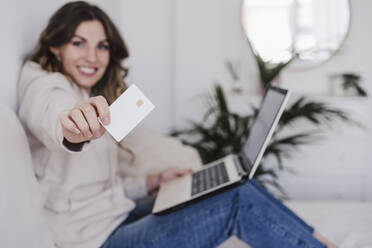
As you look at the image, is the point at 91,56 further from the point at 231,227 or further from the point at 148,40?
the point at 148,40

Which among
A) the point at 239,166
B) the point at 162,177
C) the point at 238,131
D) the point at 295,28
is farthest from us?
the point at 295,28

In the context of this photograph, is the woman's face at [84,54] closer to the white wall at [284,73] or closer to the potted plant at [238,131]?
the potted plant at [238,131]

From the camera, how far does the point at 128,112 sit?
0.61 meters

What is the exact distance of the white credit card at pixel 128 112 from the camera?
23.7 inches

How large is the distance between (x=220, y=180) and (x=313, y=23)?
6.40ft

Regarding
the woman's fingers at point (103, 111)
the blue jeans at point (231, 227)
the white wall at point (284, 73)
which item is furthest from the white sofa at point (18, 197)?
the white wall at point (284, 73)

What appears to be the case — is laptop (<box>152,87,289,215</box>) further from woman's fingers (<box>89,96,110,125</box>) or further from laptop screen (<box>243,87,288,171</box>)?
woman's fingers (<box>89,96,110,125</box>)

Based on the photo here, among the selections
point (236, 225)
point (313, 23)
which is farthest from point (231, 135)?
point (313, 23)

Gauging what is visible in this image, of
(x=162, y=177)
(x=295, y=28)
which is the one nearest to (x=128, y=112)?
(x=162, y=177)

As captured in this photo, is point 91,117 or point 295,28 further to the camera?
point 295,28

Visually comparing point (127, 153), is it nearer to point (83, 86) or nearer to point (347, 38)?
point (83, 86)

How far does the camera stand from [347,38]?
2457mm

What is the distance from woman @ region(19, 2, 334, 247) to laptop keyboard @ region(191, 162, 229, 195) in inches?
2.6

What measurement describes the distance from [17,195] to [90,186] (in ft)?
1.05
